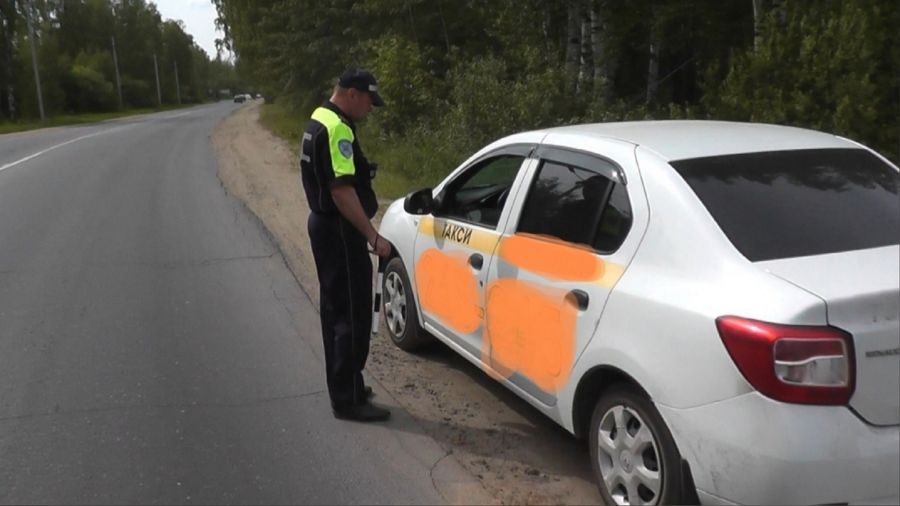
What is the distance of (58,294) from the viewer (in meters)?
7.95

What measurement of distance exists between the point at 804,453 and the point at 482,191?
2883 millimetres

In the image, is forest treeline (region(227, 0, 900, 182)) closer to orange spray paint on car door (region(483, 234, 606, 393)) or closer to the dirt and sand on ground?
the dirt and sand on ground

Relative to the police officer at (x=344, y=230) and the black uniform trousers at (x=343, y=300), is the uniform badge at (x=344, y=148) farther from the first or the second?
the black uniform trousers at (x=343, y=300)

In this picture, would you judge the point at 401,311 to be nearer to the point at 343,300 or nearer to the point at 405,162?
the point at 343,300

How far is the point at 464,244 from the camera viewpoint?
201 inches

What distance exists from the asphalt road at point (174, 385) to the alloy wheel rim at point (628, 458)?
708 mm

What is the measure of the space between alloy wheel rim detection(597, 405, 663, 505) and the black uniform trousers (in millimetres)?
1665

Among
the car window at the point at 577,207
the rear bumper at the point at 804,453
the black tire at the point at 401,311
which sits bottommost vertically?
the black tire at the point at 401,311

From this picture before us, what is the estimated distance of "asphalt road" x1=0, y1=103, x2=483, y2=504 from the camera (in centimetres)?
429

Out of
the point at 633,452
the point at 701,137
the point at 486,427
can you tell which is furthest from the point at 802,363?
the point at 486,427

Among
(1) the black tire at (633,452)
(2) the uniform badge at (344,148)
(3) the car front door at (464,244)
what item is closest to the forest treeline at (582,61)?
(3) the car front door at (464,244)

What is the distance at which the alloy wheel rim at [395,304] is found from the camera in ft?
20.0

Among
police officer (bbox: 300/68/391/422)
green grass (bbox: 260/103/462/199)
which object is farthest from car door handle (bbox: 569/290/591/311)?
green grass (bbox: 260/103/462/199)

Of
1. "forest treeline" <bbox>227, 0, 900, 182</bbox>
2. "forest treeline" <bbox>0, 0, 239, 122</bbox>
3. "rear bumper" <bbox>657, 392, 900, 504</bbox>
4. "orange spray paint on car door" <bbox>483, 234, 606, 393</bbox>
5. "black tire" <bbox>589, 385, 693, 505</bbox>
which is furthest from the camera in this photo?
"forest treeline" <bbox>0, 0, 239, 122</bbox>
